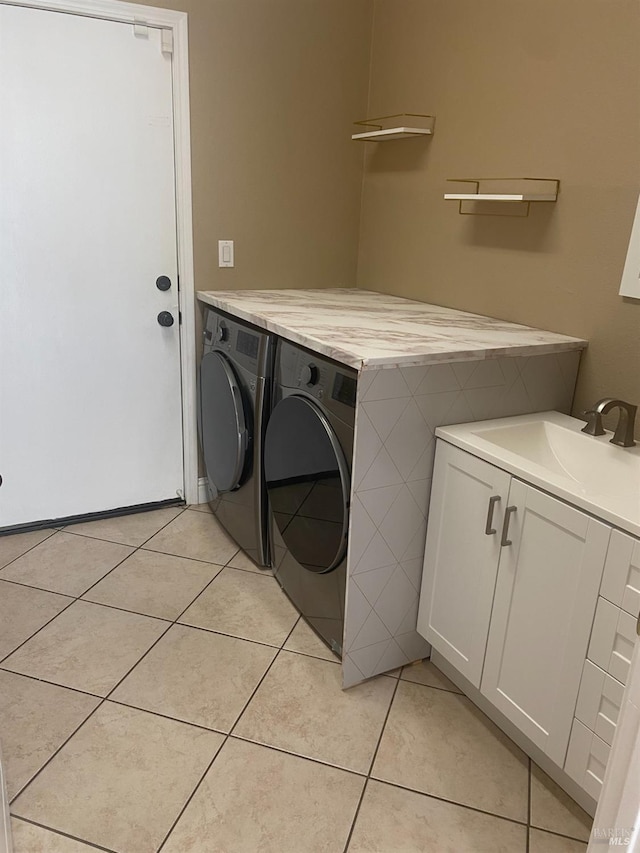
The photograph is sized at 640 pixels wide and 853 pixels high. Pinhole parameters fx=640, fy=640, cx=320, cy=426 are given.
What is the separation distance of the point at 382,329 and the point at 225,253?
110 cm

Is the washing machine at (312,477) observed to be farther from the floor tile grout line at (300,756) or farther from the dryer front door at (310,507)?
the floor tile grout line at (300,756)

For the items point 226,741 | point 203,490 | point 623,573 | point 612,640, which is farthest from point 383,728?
point 203,490

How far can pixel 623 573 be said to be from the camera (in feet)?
4.35

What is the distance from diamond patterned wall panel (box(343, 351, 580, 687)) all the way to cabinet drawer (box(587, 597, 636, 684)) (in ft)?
2.05

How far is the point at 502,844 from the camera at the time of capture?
1.49 m

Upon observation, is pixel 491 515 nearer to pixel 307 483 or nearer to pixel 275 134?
pixel 307 483

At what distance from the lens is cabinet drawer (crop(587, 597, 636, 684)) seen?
1.33m

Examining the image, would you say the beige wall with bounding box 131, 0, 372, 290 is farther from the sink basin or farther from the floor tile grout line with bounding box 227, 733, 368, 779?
the floor tile grout line with bounding box 227, 733, 368, 779

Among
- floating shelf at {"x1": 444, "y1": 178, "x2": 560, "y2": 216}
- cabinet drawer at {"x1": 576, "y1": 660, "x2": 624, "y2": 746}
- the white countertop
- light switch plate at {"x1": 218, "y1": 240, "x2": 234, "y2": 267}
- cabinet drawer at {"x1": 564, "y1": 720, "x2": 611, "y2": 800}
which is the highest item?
floating shelf at {"x1": 444, "y1": 178, "x2": 560, "y2": 216}

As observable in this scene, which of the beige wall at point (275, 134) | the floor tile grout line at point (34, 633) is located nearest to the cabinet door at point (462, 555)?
the floor tile grout line at point (34, 633)

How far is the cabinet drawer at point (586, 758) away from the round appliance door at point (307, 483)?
74cm

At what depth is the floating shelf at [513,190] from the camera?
2.05 meters

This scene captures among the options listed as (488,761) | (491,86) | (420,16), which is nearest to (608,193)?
(491,86)

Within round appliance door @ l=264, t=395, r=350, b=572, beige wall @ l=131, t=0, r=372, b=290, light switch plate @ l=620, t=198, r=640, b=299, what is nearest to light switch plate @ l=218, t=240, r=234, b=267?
beige wall @ l=131, t=0, r=372, b=290
